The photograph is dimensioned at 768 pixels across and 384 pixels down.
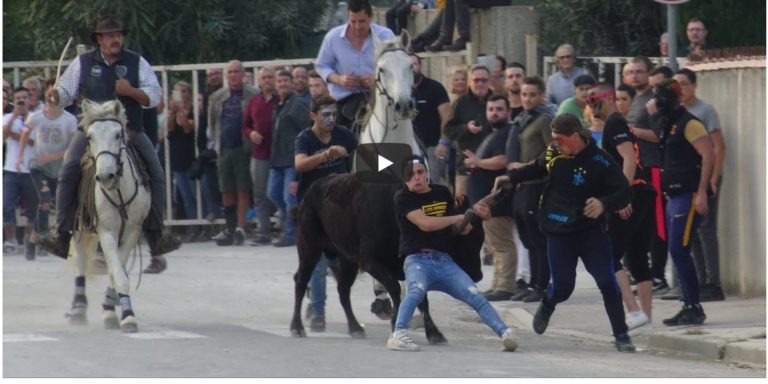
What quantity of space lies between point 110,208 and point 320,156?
5.33ft

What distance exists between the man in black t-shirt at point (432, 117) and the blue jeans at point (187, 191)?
5896 millimetres

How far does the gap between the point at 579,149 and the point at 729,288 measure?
3.56 m

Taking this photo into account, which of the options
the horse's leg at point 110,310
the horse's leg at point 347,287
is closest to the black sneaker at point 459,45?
the horse's leg at point 347,287

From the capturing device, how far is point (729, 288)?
15617 mm

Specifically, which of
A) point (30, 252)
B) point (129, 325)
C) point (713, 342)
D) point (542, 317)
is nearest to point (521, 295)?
point (542, 317)

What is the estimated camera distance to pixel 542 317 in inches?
512

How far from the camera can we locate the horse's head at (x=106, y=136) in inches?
542

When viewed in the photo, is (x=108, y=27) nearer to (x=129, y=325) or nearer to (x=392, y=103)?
(x=392, y=103)

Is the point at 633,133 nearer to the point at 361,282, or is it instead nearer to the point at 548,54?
the point at 361,282

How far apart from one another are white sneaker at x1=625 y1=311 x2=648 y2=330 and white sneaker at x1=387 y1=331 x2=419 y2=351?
71.6 inches

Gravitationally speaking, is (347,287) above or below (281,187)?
below

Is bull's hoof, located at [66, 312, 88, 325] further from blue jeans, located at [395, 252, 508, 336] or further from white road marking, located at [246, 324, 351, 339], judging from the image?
blue jeans, located at [395, 252, 508, 336]

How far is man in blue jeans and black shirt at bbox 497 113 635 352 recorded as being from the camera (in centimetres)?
1255

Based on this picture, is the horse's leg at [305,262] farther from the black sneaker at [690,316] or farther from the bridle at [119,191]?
the black sneaker at [690,316]
